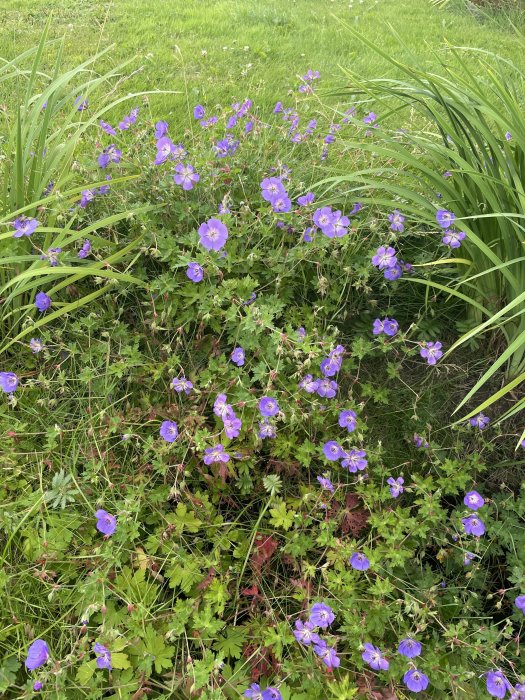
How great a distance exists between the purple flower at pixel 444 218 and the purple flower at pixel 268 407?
2.42 ft

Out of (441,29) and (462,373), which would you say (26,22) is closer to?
(441,29)

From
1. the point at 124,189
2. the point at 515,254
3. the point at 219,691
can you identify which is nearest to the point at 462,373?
the point at 515,254

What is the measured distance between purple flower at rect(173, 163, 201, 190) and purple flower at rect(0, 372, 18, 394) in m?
0.81

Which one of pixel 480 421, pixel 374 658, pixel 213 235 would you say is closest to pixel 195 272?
pixel 213 235

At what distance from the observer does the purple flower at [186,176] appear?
5.74 feet

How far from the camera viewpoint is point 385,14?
212 inches

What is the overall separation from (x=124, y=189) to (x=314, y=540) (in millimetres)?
1369

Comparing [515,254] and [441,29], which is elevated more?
[441,29]

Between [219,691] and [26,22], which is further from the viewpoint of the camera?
[26,22]

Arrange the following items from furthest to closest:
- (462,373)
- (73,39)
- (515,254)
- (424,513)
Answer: (73,39), (462,373), (515,254), (424,513)

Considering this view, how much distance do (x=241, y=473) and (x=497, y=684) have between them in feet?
2.58

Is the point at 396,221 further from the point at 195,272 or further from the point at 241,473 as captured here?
the point at 241,473

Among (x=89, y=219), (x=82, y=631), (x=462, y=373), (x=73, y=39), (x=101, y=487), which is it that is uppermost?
(x=73, y=39)

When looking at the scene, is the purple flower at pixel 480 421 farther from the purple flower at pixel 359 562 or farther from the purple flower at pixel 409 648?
the purple flower at pixel 409 648
